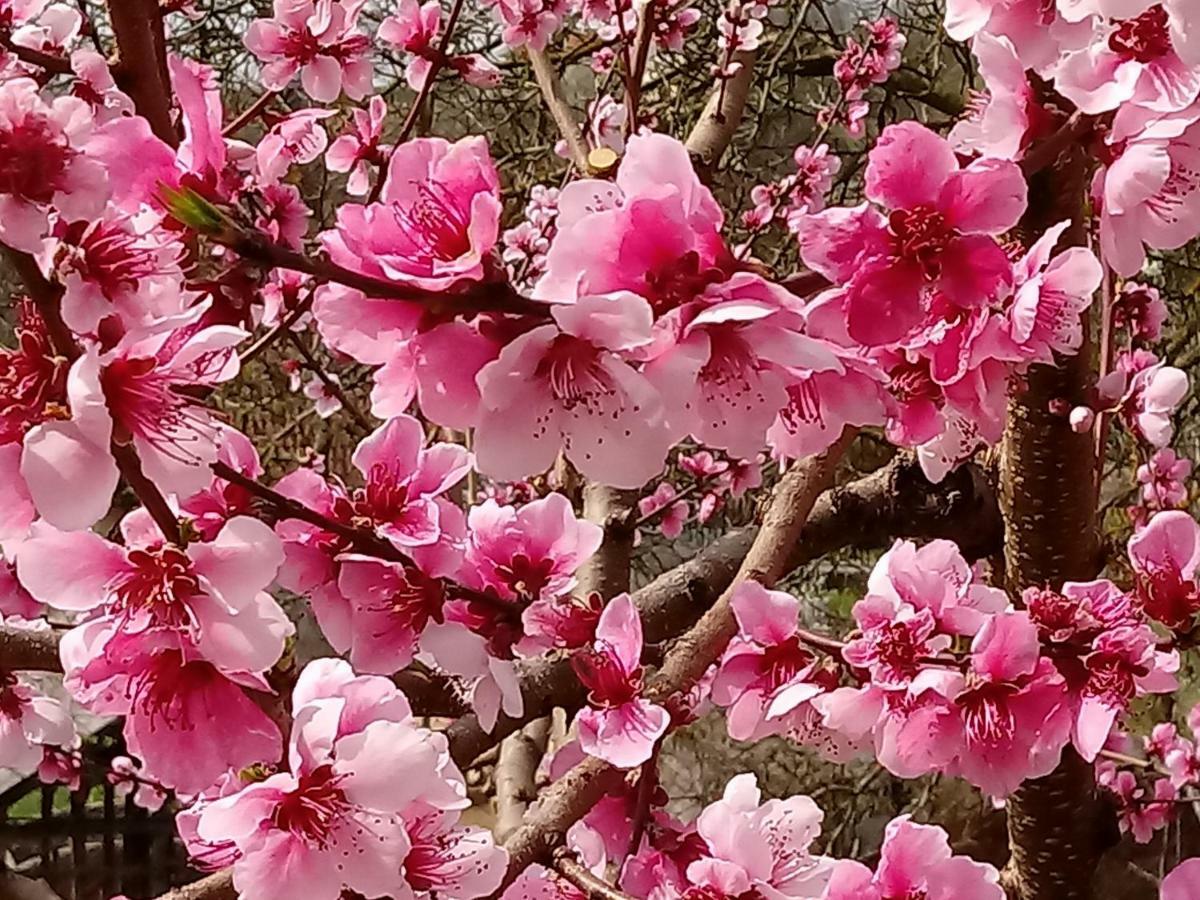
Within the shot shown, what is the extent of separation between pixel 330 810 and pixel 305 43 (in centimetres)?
116

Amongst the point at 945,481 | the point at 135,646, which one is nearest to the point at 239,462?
the point at 135,646

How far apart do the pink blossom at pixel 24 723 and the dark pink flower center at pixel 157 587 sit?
0.66 m

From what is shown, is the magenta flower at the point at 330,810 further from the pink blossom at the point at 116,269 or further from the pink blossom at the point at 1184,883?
the pink blossom at the point at 1184,883

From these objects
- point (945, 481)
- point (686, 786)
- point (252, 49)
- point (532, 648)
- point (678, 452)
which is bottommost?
point (686, 786)

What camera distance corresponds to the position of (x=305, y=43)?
149 centimetres

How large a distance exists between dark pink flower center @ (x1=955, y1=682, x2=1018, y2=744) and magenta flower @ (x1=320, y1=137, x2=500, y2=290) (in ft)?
1.58

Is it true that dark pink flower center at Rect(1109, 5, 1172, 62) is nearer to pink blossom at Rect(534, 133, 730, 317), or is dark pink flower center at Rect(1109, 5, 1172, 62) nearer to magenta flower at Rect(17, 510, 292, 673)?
pink blossom at Rect(534, 133, 730, 317)

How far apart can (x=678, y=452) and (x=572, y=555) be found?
6.40 ft

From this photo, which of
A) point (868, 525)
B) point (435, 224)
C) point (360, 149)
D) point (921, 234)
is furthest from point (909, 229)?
point (360, 149)

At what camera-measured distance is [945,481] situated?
157cm

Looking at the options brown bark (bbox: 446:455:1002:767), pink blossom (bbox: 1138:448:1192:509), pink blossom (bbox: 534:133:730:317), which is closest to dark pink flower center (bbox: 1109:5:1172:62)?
pink blossom (bbox: 534:133:730:317)

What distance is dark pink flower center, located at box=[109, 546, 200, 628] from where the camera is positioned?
1.89ft

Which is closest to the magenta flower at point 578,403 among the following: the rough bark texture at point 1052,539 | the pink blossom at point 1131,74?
the pink blossom at point 1131,74

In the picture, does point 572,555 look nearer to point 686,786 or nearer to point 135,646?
point 135,646
